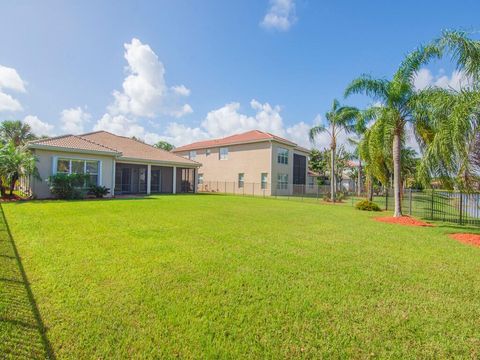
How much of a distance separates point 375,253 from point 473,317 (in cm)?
294

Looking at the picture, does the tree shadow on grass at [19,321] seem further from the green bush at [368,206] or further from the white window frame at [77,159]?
the green bush at [368,206]

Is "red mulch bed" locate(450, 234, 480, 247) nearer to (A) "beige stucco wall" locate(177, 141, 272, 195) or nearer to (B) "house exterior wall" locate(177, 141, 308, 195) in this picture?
(B) "house exterior wall" locate(177, 141, 308, 195)

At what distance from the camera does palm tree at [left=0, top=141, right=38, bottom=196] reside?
48.7 feet

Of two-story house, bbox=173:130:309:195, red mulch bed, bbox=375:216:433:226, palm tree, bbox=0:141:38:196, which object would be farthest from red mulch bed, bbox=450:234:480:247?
palm tree, bbox=0:141:38:196

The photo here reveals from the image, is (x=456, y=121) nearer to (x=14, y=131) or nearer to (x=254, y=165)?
(x=254, y=165)

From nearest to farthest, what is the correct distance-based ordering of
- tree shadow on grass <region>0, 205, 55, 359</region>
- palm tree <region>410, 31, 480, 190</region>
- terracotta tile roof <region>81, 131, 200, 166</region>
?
1. tree shadow on grass <region>0, 205, 55, 359</region>
2. palm tree <region>410, 31, 480, 190</region>
3. terracotta tile roof <region>81, 131, 200, 166</region>

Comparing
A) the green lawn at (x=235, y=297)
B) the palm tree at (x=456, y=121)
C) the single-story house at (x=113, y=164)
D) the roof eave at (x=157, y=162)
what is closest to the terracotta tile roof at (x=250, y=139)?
the single-story house at (x=113, y=164)

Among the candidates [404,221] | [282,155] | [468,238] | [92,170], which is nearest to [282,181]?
[282,155]

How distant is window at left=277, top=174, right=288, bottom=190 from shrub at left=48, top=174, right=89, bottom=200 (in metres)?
20.0

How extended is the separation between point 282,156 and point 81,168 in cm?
2072

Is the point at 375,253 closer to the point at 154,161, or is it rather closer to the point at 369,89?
the point at 369,89

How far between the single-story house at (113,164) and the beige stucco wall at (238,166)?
15.9 feet

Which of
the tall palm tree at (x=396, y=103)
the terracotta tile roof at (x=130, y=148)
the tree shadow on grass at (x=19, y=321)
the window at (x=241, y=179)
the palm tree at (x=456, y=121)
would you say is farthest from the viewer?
the window at (x=241, y=179)

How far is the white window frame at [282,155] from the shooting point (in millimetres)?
29847
